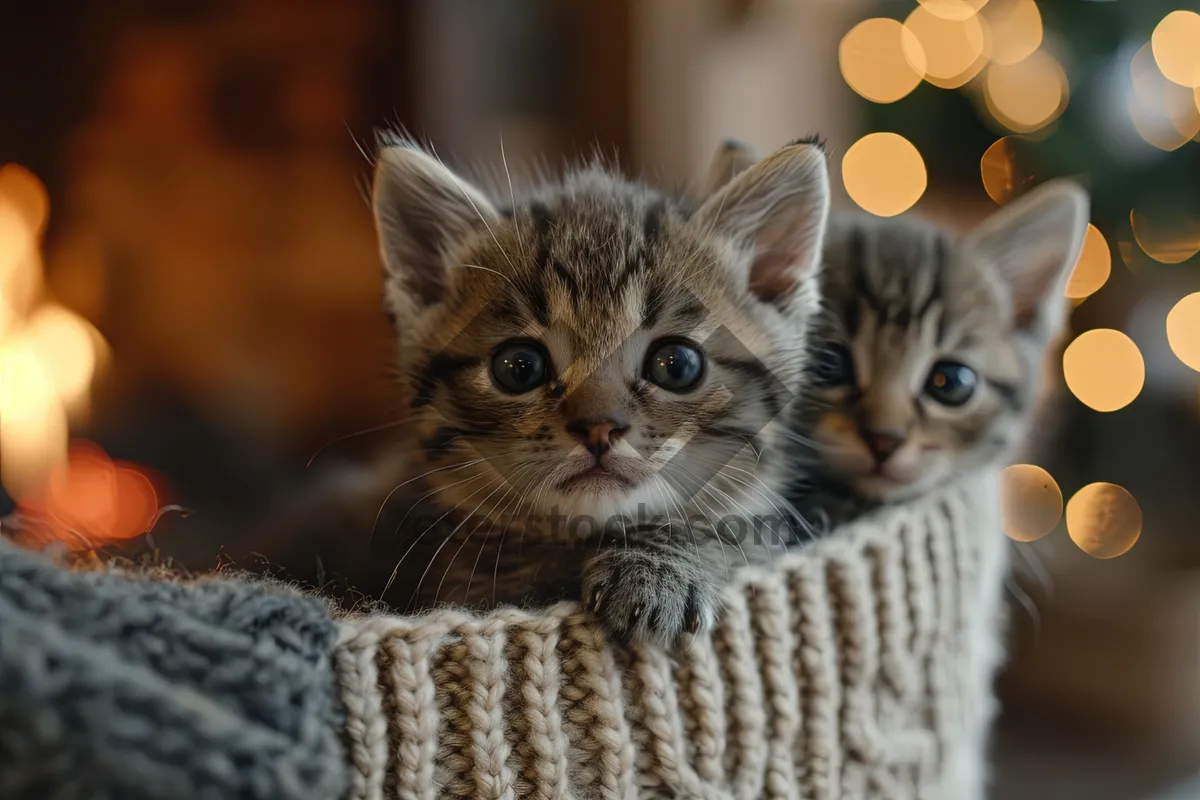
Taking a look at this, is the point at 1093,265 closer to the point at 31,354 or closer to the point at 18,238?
the point at 31,354

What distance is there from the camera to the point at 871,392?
2.36 ft

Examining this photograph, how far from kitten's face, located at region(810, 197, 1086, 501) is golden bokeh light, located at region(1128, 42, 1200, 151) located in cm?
78

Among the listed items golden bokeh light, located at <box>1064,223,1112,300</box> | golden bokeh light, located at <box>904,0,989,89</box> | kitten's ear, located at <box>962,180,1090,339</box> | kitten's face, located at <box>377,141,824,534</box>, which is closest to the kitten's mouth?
kitten's face, located at <box>377,141,824,534</box>

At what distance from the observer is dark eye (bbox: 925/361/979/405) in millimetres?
756

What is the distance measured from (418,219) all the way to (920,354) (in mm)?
422

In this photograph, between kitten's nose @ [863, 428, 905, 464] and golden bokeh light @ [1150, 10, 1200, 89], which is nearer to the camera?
kitten's nose @ [863, 428, 905, 464]

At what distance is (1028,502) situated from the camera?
130 cm

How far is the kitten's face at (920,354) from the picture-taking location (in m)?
0.71

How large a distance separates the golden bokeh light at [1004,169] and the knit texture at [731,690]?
0.68 meters

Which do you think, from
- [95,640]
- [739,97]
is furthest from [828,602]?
Answer: [739,97]

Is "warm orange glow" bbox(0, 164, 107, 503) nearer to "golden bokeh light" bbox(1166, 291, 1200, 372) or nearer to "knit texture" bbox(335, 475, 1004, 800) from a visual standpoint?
"knit texture" bbox(335, 475, 1004, 800)

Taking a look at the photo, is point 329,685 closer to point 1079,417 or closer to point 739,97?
point 1079,417

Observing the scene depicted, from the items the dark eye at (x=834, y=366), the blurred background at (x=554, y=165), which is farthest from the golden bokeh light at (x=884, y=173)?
the dark eye at (x=834, y=366)

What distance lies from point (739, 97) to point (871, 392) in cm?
122
